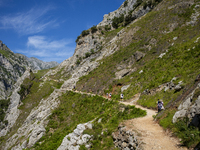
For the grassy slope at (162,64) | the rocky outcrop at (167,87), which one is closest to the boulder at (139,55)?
the grassy slope at (162,64)

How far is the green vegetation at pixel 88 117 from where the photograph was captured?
552 inches

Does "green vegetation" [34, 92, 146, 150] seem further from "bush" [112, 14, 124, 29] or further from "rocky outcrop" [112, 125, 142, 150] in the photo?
"bush" [112, 14, 124, 29]

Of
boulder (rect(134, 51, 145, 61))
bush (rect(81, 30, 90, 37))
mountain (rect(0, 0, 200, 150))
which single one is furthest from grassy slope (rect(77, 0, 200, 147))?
bush (rect(81, 30, 90, 37))

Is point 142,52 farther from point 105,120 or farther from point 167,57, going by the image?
point 105,120

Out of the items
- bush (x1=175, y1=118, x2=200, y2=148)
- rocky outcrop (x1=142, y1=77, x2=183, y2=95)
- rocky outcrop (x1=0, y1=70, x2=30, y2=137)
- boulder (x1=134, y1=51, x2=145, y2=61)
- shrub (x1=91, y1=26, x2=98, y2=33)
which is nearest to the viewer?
bush (x1=175, y1=118, x2=200, y2=148)

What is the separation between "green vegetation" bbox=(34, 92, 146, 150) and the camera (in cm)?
1402

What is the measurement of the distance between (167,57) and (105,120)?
70.9 feet

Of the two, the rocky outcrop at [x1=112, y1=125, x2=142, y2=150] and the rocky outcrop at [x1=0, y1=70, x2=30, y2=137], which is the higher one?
the rocky outcrop at [x1=0, y1=70, x2=30, y2=137]

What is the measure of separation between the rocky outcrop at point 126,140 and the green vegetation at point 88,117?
0.76m

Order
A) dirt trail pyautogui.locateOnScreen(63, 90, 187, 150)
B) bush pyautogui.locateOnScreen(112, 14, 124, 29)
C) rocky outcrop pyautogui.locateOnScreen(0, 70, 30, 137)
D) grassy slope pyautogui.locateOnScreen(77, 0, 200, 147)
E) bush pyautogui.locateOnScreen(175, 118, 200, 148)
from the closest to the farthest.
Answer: bush pyautogui.locateOnScreen(175, 118, 200, 148) < dirt trail pyautogui.locateOnScreen(63, 90, 187, 150) < grassy slope pyautogui.locateOnScreen(77, 0, 200, 147) < rocky outcrop pyautogui.locateOnScreen(0, 70, 30, 137) < bush pyautogui.locateOnScreen(112, 14, 124, 29)

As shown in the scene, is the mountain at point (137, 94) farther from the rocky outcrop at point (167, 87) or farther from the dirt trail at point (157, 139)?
the dirt trail at point (157, 139)

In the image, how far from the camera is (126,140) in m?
10.8

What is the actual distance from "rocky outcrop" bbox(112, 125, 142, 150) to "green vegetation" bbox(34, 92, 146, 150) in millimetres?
763

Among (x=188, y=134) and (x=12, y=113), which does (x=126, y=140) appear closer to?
(x=188, y=134)
